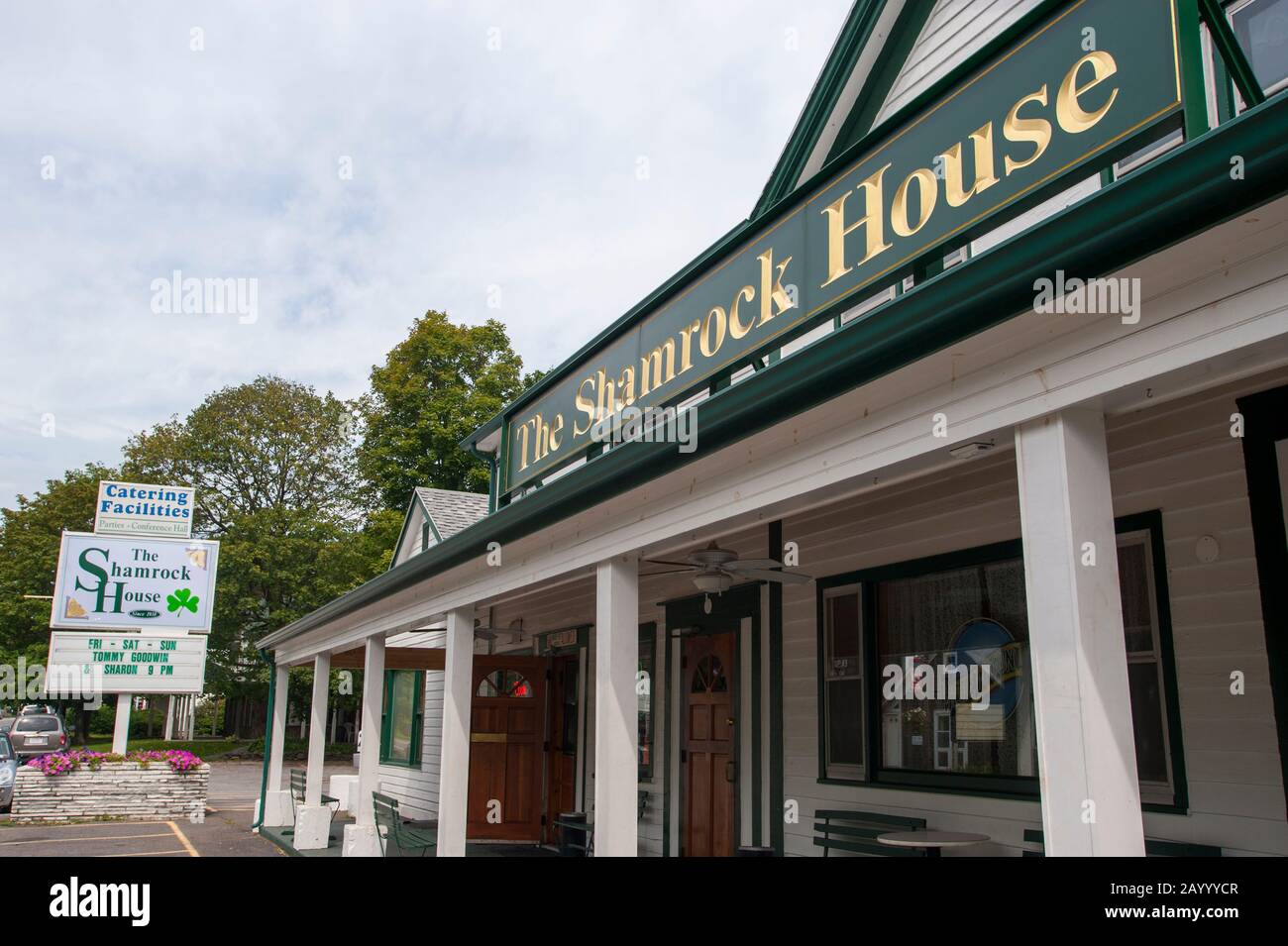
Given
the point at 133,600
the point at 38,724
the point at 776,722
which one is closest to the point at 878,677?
the point at 776,722

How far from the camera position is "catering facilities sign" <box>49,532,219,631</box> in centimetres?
2427

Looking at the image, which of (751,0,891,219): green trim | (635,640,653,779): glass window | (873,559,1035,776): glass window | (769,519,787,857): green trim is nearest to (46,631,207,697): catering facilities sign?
(635,640,653,779): glass window

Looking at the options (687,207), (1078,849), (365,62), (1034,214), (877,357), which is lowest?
(1078,849)

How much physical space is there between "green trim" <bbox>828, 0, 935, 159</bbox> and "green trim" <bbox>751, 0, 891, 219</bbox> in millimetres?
64

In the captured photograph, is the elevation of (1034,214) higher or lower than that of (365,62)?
lower

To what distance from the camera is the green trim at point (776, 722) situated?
7852mm

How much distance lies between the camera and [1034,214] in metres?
6.70

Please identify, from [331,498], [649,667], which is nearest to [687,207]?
[331,498]

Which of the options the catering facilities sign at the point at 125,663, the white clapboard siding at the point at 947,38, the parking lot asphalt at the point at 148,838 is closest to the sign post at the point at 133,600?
the catering facilities sign at the point at 125,663

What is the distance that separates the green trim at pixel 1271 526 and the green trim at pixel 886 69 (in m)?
4.55

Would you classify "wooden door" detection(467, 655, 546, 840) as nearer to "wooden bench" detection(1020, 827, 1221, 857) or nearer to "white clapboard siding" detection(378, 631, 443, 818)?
"white clapboard siding" detection(378, 631, 443, 818)

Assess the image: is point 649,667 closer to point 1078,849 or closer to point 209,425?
point 1078,849

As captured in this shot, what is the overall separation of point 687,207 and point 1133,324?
1362 inches

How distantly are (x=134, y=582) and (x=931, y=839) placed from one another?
24038mm
